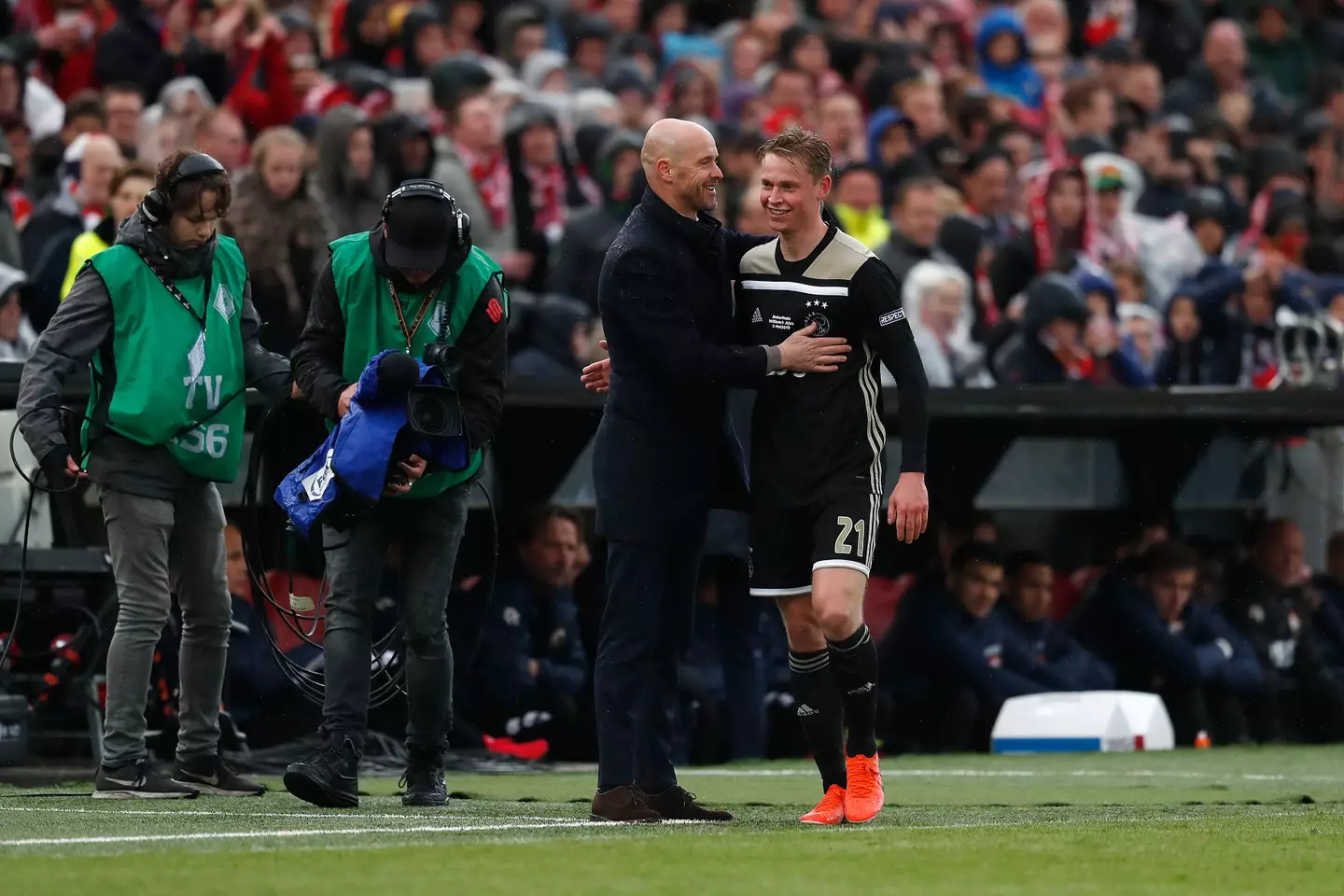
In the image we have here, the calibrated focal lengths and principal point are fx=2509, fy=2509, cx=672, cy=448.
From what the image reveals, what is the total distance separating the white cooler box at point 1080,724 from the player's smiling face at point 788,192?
618 centimetres

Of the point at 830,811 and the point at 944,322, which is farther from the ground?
the point at 944,322

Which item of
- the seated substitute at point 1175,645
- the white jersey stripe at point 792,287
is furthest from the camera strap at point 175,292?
the seated substitute at point 1175,645

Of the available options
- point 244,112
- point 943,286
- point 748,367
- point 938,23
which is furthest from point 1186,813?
point 938,23

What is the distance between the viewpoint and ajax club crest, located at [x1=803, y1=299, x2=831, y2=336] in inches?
287

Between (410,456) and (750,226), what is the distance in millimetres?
6433

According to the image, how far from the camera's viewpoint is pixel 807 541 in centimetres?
734

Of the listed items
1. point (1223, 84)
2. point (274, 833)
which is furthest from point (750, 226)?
point (1223, 84)

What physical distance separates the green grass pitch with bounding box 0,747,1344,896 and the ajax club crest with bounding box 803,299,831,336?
56.6 inches

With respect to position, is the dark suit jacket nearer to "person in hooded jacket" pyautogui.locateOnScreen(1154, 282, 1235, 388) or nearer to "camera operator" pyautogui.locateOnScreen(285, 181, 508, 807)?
"camera operator" pyautogui.locateOnScreen(285, 181, 508, 807)

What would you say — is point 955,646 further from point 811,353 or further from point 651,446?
point 811,353

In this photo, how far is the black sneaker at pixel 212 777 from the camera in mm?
8500

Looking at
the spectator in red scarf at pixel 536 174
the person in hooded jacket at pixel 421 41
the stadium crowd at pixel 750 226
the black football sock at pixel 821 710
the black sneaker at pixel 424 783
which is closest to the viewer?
the black football sock at pixel 821 710

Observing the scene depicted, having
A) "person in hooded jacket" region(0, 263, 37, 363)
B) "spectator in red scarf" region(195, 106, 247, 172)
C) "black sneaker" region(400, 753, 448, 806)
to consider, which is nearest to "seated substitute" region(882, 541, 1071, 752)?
"spectator in red scarf" region(195, 106, 247, 172)

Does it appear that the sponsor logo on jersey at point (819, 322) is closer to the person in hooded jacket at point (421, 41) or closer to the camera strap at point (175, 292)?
the camera strap at point (175, 292)
